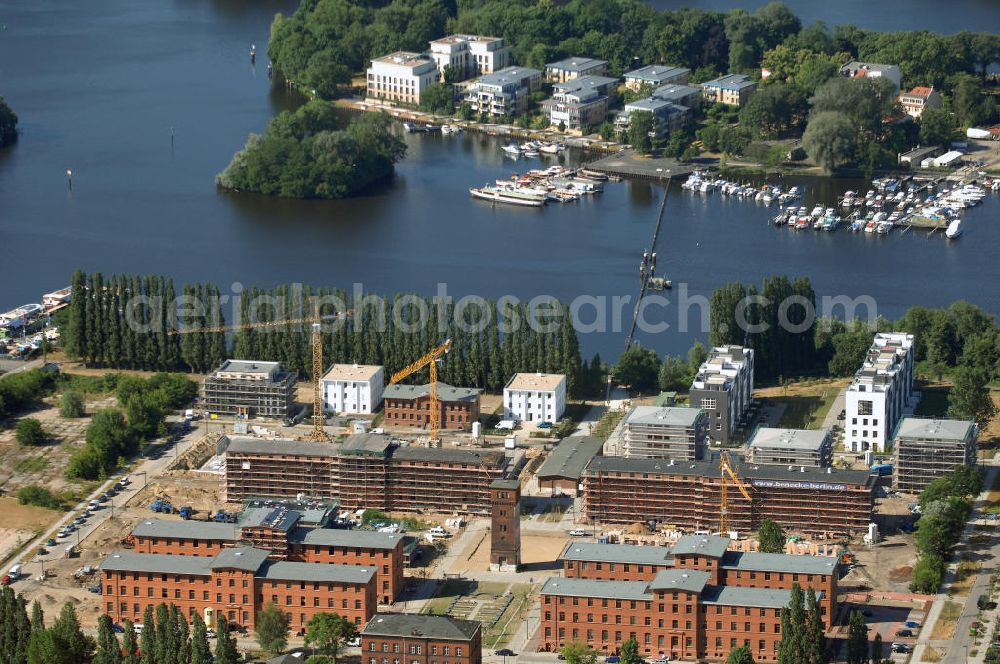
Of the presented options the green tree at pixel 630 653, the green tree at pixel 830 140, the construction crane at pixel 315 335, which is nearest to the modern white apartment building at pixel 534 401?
the construction crane at pixel 315 335

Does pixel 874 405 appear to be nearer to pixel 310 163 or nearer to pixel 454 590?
pixel 454 590

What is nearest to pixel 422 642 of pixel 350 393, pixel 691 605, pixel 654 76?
pixel 691 605

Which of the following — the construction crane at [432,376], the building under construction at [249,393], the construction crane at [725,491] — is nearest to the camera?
the construction crane at [725,491]

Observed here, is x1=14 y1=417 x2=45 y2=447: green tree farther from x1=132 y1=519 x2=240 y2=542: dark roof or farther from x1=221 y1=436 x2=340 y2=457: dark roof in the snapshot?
x1=132 y1=519 x2=240 y2=542: dark roof

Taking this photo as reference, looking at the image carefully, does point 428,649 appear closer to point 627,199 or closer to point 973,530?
point 973,530

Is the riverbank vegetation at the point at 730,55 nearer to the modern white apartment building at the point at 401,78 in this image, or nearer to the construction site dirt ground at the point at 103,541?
the modern white apartment building at the point at 401,78

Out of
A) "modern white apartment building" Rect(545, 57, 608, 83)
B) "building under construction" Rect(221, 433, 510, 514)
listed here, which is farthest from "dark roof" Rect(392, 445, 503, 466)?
"modern white apartment building" Rect(545, 57, 608, 83)
